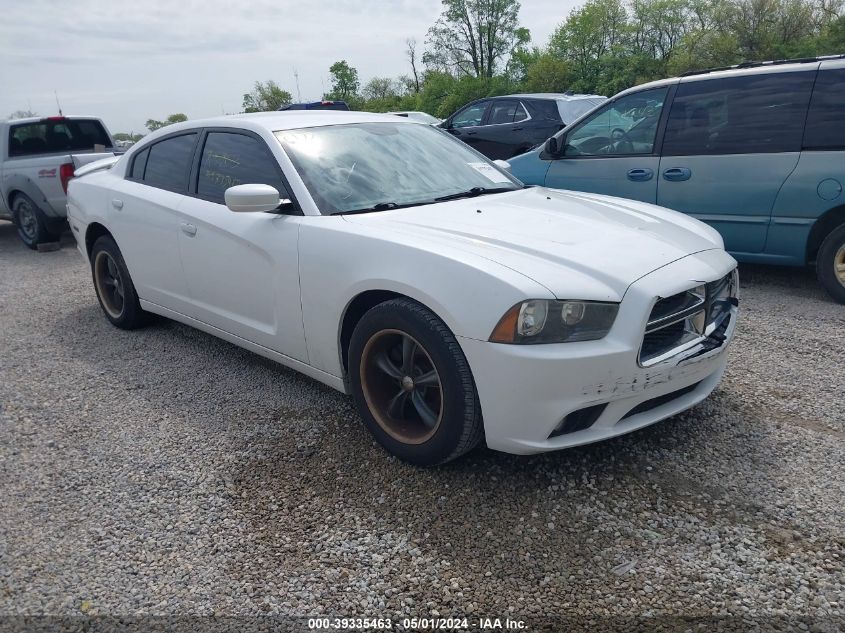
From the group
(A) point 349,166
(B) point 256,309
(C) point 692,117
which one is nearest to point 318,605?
(B) point 256,309

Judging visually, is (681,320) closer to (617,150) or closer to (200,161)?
(200,161)

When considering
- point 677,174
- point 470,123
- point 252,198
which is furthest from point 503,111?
point 252,198

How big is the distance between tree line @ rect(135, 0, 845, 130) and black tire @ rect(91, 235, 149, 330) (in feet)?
56.3

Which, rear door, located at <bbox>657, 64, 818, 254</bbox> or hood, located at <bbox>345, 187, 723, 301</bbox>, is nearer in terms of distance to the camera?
hood, located at <bbox>345, 187, 723, 301</bbox>

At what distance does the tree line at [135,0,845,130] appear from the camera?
34406 mm

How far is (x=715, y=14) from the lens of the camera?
39156mm

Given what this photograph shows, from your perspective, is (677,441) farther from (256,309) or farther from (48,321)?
(48,321)

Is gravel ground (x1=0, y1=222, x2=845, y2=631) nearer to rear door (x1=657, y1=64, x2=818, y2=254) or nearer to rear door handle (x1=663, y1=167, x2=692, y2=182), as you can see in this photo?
rear door (x1=657, y1=64, x2=818, y2=254)

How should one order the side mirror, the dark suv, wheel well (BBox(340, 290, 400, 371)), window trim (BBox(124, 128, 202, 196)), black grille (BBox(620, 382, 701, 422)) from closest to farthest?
black grille (BBox(620, 382, 701, 422))
wheel well (BBox(340, 290, 400, 371))
the side mirror
window trim (BBox(124, 128, 202, 196))
the dark suv

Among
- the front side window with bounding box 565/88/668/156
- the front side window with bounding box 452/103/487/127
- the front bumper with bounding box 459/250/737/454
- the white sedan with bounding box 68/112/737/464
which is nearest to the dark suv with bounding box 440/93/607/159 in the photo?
the front side window with bounding box 452/103/487/127

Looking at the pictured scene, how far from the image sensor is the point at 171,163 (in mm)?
4410

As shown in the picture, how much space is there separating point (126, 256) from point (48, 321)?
1.45 metres

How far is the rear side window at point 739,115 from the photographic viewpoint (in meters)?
5.05

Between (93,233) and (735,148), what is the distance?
5056 mm
